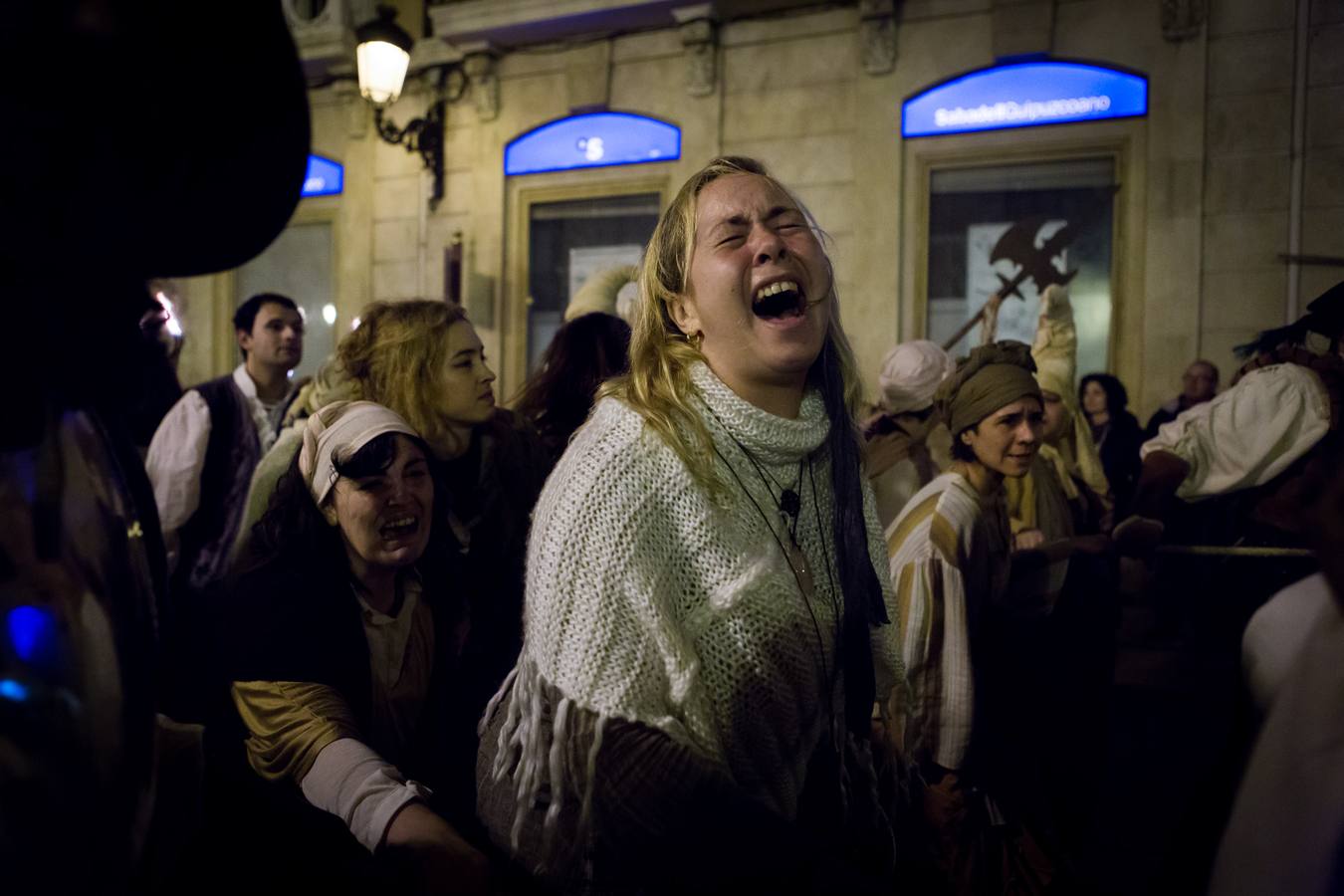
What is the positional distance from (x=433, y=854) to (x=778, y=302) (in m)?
1.12

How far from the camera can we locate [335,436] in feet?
7.69

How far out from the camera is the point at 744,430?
65.6 inches

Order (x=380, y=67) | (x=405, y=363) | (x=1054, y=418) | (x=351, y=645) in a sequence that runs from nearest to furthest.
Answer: (x=351, y=645) → (x=405, y=363) → (x=1054, y=418) → (x=380, y=67)

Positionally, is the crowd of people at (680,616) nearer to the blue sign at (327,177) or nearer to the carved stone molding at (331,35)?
the blue sign at (327,177)

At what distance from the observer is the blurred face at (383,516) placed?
2.23 meters

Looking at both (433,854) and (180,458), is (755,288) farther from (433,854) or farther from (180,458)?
(180,458)

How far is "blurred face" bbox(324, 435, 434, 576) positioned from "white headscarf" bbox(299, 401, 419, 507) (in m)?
0.04

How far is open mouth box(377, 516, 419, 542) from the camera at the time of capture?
226 cm

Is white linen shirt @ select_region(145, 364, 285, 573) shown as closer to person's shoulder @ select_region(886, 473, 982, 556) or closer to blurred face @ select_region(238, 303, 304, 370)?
blurred face @ select_region(238, 303, 304, 370)

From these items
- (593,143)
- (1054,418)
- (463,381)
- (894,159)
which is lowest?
(1054,418)

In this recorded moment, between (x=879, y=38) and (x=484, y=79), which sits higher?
(x=484, y=79)

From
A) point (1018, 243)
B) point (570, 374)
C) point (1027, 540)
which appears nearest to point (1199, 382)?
point (1018, 243)

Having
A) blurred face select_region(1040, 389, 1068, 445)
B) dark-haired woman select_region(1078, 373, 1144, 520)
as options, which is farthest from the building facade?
blurred face select_region(1040, 389, 1068, 445)

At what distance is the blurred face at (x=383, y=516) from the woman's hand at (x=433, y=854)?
2.54ft
